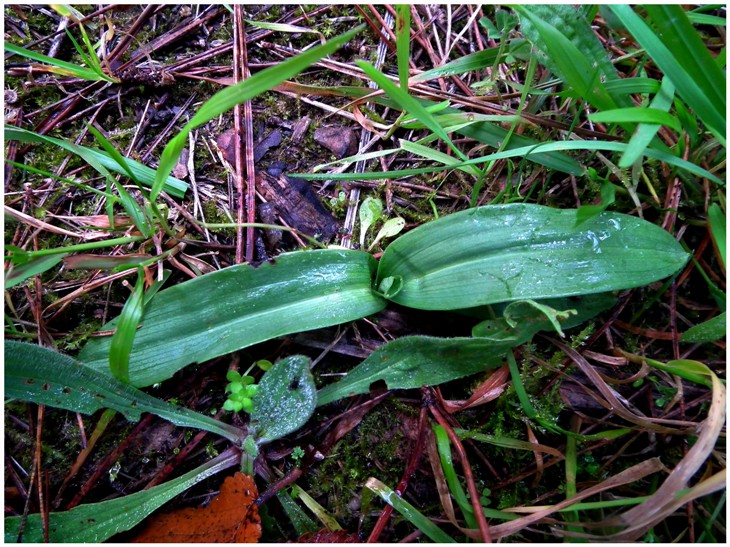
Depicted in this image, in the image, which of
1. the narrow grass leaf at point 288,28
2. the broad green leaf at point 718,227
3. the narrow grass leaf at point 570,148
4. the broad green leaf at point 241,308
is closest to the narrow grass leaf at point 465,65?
the narrow grass leaf at point 570,148

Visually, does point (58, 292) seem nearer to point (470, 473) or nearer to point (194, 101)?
point (194, 101)

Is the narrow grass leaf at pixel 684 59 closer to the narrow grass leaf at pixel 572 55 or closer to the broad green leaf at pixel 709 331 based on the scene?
the narrow grass leaf at pixel 572 55

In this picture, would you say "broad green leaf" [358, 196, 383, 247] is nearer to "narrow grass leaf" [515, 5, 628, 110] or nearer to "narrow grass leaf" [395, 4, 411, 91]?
"narrow grass leaf" [395, 4, 411, 91]

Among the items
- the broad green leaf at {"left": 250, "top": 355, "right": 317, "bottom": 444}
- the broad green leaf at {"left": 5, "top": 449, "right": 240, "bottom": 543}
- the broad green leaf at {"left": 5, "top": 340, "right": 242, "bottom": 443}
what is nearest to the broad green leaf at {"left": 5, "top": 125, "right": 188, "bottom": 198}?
the broad green leaf at {"left": 5, "top": 340, "right": 242, "bottom": 443}

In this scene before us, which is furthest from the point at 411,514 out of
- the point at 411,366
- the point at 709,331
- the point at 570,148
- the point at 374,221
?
the point at 570,148

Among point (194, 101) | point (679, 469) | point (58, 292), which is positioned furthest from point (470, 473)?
point (194, 101)

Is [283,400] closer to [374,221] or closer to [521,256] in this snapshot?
[374,221]
